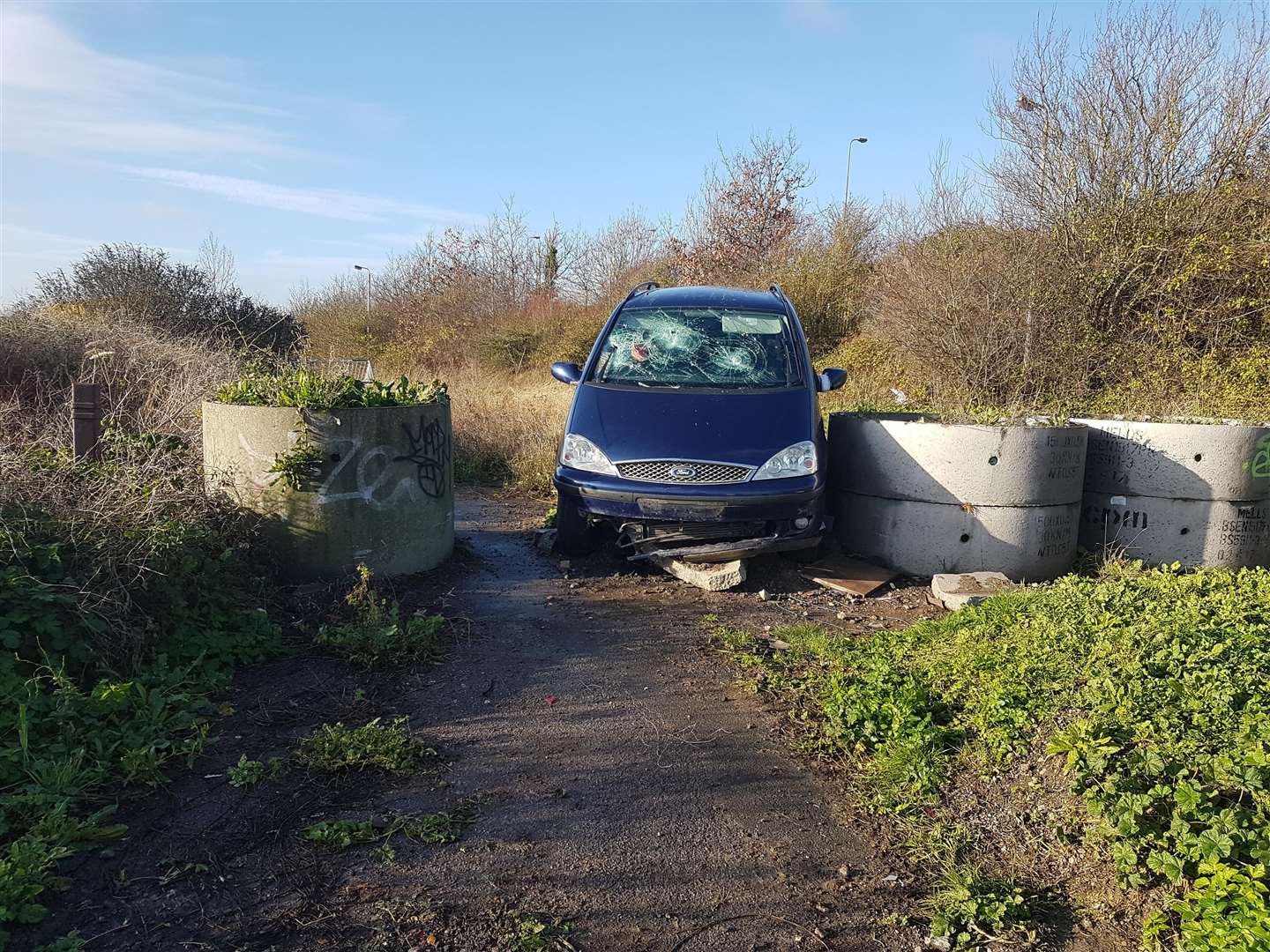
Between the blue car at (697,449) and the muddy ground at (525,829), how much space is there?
1.18 metres

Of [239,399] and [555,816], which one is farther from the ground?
[239,399]

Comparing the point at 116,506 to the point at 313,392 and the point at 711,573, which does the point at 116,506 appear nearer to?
the point at 313,392

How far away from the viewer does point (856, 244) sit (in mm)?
20359

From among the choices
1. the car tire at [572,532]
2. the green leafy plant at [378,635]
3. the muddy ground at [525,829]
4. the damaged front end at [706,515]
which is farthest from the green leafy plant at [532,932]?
the car tire at [572,532]

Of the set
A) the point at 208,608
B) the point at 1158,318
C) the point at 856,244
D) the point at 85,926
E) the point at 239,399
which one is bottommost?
the point at 85,926

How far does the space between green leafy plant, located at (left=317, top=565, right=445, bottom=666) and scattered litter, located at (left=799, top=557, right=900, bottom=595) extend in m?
2.78

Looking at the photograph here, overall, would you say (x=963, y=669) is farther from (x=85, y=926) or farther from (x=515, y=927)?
(x=85, y=926)

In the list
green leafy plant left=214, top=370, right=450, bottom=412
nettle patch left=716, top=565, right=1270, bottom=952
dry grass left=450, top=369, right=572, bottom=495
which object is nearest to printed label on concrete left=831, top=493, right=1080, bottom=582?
nettle patch left=716, top=565, right=1270, bottom=952

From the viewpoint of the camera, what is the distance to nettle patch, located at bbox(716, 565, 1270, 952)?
2594 millimetres

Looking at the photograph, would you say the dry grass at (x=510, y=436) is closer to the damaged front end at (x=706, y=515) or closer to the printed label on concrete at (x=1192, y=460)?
the damaged front end at (x=706, y=515)

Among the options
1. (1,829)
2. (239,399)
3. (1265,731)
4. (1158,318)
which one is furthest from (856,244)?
(1,829)

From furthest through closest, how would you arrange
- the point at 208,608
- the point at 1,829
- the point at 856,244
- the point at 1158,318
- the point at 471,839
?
1. the point at 856,244
2. the point at 1158,318
3. the point at 208,608
4. the point at 471,839
5. the point at 1,829

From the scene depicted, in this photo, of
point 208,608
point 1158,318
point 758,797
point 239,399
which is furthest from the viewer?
point 1158,318

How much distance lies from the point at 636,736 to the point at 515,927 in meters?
1.37
